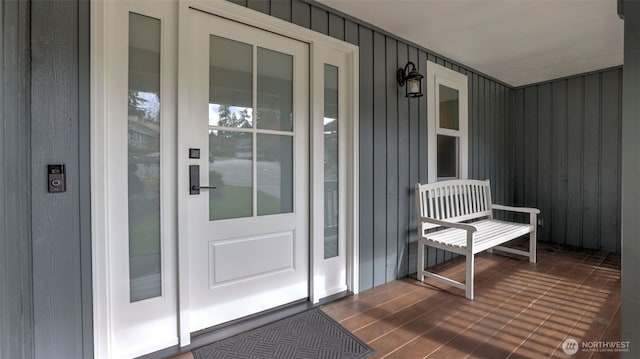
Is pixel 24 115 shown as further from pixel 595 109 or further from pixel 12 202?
pixel 595 109

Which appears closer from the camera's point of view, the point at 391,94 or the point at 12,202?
the point at 12,202

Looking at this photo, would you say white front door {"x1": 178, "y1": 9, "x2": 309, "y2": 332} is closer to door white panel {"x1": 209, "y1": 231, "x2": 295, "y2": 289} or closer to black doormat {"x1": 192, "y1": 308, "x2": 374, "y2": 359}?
door white panel {"x1": 209, "y1": 231, "x2": 295, "y2": 289}

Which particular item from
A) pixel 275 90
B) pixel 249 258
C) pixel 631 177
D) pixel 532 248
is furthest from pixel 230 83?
pixel 532 248

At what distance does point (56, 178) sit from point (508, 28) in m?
3.41

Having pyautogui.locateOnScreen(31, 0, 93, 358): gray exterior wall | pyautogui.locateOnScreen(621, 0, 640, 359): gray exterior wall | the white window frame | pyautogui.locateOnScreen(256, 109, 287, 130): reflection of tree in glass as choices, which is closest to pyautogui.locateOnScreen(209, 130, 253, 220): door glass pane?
pyautogui.locateOnScreen(256, 109, 287, 130): reflection of tree in glass

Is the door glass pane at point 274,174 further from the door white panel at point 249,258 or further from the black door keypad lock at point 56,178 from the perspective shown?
the black door keypad lock at point 56,178

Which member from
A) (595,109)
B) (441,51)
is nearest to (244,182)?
(441,51)

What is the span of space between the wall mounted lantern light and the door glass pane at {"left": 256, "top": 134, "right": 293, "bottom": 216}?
1.26 meters

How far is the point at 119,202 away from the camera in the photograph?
1567 millimetres

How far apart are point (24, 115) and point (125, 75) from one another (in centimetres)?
47

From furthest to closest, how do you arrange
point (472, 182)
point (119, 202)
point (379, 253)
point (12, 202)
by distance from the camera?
point (472, 182) < point (379, 253) < point (119, 202) < point (12, 202)

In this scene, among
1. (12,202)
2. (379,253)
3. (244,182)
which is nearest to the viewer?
(12,202)

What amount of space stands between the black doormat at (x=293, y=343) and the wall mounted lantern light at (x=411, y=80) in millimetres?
2040

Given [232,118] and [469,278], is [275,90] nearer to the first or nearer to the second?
[232,118]
